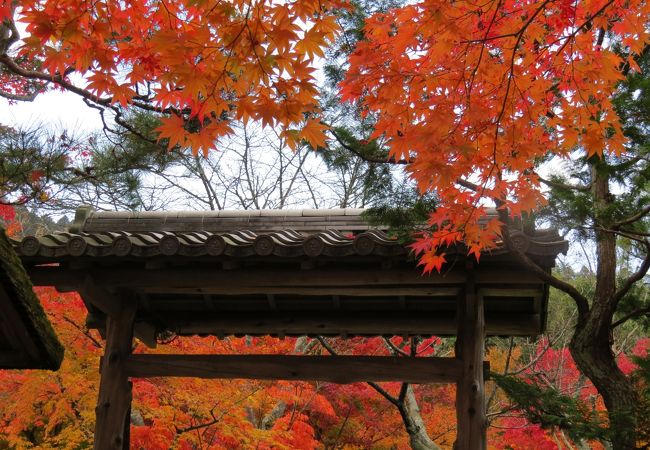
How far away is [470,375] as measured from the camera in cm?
473

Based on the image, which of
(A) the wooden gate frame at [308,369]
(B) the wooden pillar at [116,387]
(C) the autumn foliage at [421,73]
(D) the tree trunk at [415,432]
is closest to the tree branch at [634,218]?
(C) the autumn foliage at [421,73]

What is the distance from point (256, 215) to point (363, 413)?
513 cm

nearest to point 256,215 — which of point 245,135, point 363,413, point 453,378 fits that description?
point 453,378

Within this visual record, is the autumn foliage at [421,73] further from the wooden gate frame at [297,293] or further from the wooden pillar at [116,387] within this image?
the wooden pillar at [116,387]

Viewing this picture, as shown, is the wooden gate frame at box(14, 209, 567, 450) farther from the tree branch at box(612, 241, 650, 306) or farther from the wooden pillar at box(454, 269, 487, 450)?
the tree branch at box(612, 241, 650, 306)

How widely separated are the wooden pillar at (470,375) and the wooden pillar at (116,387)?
2.71 meters

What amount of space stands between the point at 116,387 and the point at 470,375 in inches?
113

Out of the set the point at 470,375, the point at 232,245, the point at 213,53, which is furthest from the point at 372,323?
the point at 213,53

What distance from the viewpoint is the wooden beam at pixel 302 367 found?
191 inches

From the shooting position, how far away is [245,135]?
16.4 meters

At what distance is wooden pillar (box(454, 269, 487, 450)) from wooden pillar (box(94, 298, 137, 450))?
2710 mm

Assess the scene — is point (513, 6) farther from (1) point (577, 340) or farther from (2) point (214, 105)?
(1) point (577, 340)

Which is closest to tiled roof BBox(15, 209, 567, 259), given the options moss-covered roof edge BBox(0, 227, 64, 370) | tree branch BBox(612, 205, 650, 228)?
tree branch BBox(612, 205, 650, 228)

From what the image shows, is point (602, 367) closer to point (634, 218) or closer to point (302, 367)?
point (634, 218)
